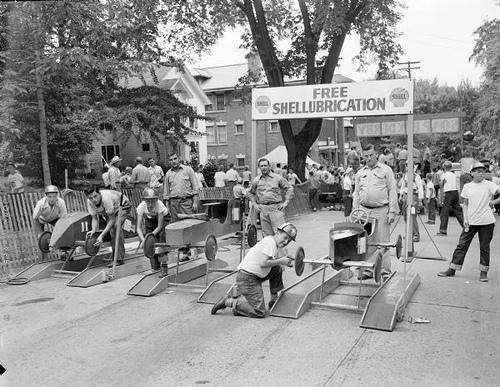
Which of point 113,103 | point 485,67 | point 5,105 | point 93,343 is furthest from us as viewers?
point 485,67

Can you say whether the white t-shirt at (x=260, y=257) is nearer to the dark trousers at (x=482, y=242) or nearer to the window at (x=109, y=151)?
the dark trousers at (x=482, y=242)

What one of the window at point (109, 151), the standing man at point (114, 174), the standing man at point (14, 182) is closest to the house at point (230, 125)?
the window at point (109, 151)

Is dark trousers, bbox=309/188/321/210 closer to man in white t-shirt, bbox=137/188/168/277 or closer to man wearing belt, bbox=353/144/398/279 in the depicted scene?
man in white t-shirt, bbox=137/188/168/277

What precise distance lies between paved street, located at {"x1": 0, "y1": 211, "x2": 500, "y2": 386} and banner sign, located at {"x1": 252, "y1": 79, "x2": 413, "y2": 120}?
2.82m

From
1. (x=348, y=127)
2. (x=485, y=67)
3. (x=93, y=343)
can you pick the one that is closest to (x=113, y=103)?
(x=93, y=343)

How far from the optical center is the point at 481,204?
8.28 m

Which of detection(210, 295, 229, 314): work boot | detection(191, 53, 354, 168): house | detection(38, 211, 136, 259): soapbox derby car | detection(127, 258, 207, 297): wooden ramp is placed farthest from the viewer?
detection(191, 53, 354, 168): house

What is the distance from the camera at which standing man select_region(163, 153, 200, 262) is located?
33.7 feet

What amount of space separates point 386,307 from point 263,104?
153 inches

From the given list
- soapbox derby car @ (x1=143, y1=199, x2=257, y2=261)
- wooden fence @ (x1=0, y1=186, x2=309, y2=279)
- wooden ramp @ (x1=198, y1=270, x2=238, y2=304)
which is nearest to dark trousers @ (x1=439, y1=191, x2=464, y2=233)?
soapbox derby car @ (x1=143, y1=199, x2=257, y2=261)

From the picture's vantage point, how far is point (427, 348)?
5.46 meters

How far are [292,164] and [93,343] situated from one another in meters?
17.0

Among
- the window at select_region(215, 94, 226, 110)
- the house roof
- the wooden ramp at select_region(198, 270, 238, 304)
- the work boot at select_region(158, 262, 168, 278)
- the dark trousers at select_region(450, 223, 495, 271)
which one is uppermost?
the house roof

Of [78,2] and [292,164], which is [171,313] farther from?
[292,164]
